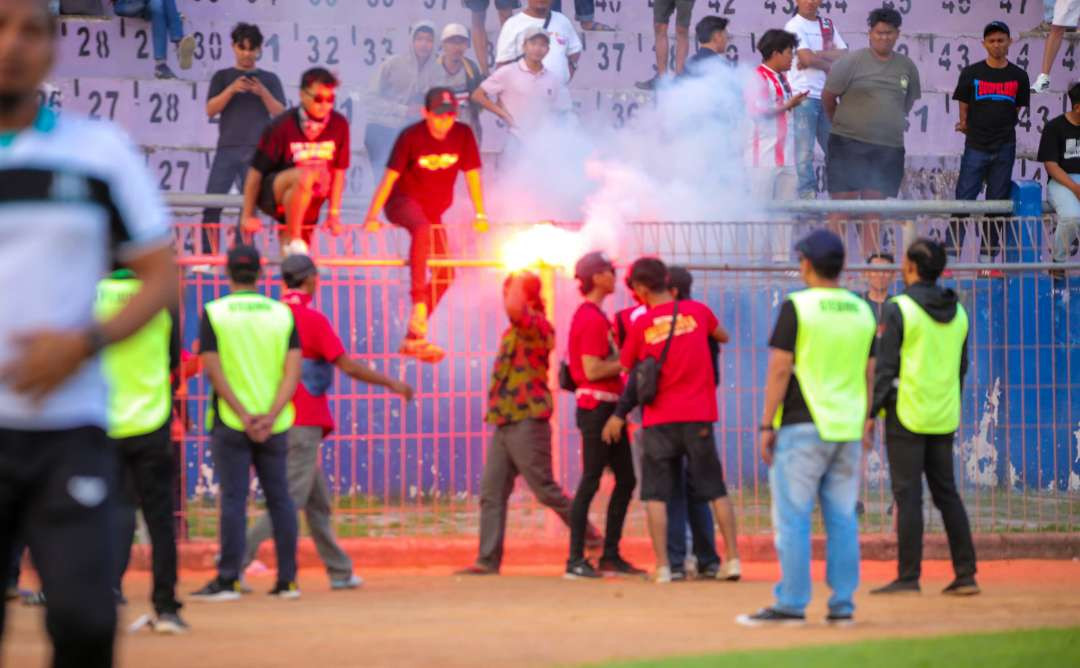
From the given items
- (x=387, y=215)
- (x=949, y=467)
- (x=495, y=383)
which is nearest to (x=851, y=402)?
(x=949, y=467)

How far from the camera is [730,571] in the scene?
410 inches

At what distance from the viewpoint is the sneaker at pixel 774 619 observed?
Result: 26.5ft

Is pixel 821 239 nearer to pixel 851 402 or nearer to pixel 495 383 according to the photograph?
pixel 851 402

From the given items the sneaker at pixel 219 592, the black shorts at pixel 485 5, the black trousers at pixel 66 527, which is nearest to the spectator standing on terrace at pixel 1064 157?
the black shorts at pixel 485 5

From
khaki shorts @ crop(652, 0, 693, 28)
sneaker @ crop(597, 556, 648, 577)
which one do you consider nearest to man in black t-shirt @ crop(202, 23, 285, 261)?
sneaker @ crop(597, 556, 648, 577)

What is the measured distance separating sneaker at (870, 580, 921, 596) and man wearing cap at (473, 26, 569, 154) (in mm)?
6774

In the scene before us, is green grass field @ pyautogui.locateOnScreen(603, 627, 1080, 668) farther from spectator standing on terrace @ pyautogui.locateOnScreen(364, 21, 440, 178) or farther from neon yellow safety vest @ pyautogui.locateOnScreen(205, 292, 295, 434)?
spectator standing on terrace @ pyautogui.locateOnScreen(364, 21, 440, 178)

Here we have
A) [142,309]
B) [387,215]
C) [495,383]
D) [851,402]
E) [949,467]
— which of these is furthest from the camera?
[387,215]

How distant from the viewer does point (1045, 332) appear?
12445mm

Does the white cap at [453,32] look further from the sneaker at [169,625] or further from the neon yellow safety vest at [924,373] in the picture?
the sneaker at [169,625]

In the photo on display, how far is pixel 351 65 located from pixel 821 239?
9.53 meters

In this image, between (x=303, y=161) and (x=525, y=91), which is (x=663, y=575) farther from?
(x=525, y=91)

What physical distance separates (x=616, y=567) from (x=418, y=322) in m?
2.02

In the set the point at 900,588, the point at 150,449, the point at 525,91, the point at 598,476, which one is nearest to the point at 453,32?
the point at 525,91
